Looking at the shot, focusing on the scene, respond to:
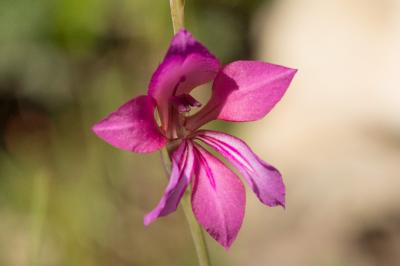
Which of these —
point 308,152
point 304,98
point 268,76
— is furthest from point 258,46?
point 268,76

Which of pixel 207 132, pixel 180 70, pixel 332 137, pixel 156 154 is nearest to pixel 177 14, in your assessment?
pixel 180 70

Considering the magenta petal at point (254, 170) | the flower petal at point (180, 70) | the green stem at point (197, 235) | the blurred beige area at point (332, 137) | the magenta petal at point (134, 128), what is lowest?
the blurred beige area at point (332, 137)

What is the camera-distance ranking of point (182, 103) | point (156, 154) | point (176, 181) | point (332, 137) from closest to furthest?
1. point (176, 181)
2. point (182, 103)
3. point (156, 154)
4. point (332, 137)

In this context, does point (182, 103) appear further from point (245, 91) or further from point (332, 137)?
point (332, 137)

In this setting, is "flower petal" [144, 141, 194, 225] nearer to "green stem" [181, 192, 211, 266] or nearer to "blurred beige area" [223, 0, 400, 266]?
"green stem" [181, 192, 211, 266]

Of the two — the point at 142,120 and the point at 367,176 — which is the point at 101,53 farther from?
the point at 142,120

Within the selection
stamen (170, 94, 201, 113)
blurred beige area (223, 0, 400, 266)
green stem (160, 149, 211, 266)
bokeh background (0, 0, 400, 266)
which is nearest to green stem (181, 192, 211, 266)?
green stem (160, 149, 211, 266)

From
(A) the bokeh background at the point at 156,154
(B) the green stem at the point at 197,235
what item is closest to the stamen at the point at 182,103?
(B) the green stem at the point at 197,235

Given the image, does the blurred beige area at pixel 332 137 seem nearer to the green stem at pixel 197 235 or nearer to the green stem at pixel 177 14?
the green stem at pixel 197 235
